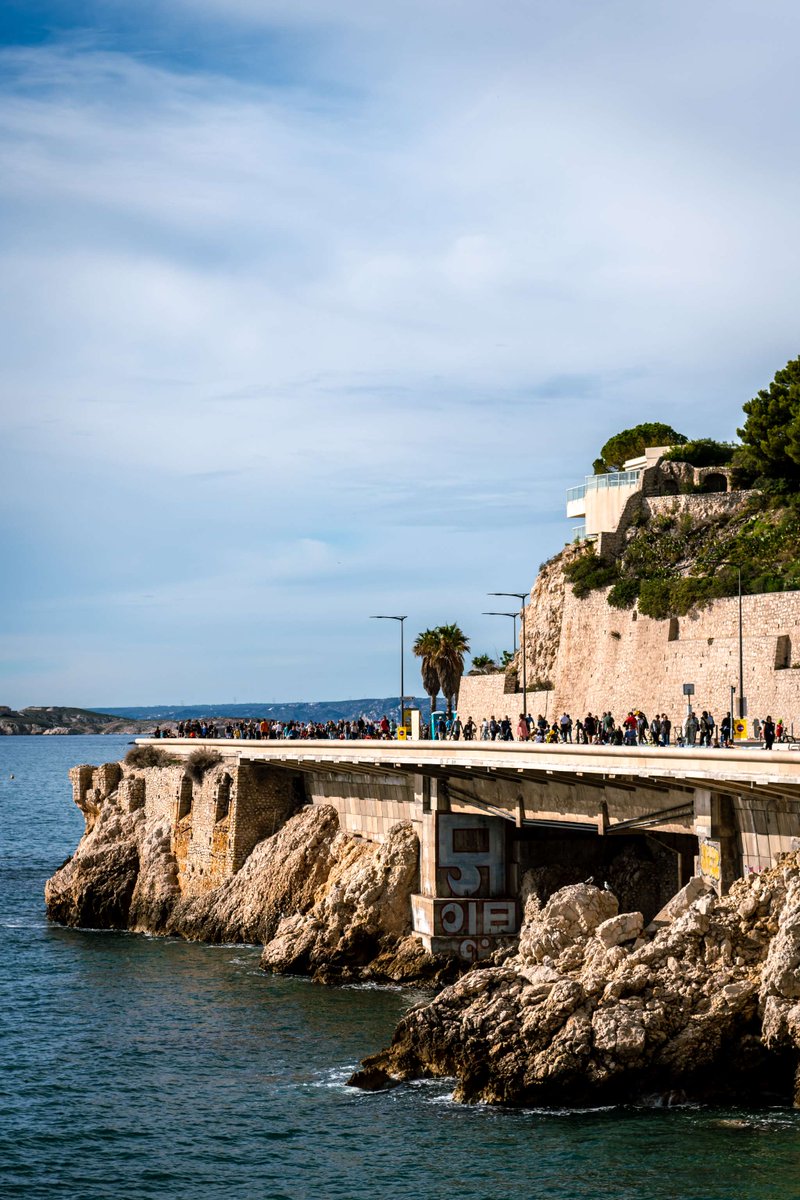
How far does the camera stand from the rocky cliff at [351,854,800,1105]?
31.0 meters

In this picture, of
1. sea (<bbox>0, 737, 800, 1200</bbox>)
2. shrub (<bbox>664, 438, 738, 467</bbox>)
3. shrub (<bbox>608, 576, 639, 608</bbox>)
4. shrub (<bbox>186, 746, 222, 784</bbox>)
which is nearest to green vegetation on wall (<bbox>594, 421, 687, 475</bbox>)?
shrub (<bbox>664, 438, 738, 467</bbox>)

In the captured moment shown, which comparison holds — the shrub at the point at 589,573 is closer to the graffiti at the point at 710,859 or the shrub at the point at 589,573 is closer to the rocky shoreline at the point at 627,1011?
the rocky shoreline at the point at 627,1011

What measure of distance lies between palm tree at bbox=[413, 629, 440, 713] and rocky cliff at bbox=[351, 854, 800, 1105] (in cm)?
5488

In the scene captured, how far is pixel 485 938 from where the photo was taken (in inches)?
1918

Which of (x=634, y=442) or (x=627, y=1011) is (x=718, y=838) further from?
(x=634, y=442)

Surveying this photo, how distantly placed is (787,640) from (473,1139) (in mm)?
33092

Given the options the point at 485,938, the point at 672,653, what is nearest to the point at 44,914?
the point at 485,938

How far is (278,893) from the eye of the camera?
2188 inches

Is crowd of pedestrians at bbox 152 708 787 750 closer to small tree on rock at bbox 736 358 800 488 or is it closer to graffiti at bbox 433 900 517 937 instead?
graffiti at bbox 433 900 517 937

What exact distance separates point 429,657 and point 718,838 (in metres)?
53.4

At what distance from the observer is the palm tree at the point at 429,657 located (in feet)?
298

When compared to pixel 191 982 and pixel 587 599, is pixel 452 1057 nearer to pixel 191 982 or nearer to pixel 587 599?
pixel 191 982

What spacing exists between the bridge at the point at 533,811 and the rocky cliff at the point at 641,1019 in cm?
228

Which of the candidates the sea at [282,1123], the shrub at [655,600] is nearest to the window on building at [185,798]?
the sea at [282,1123]
